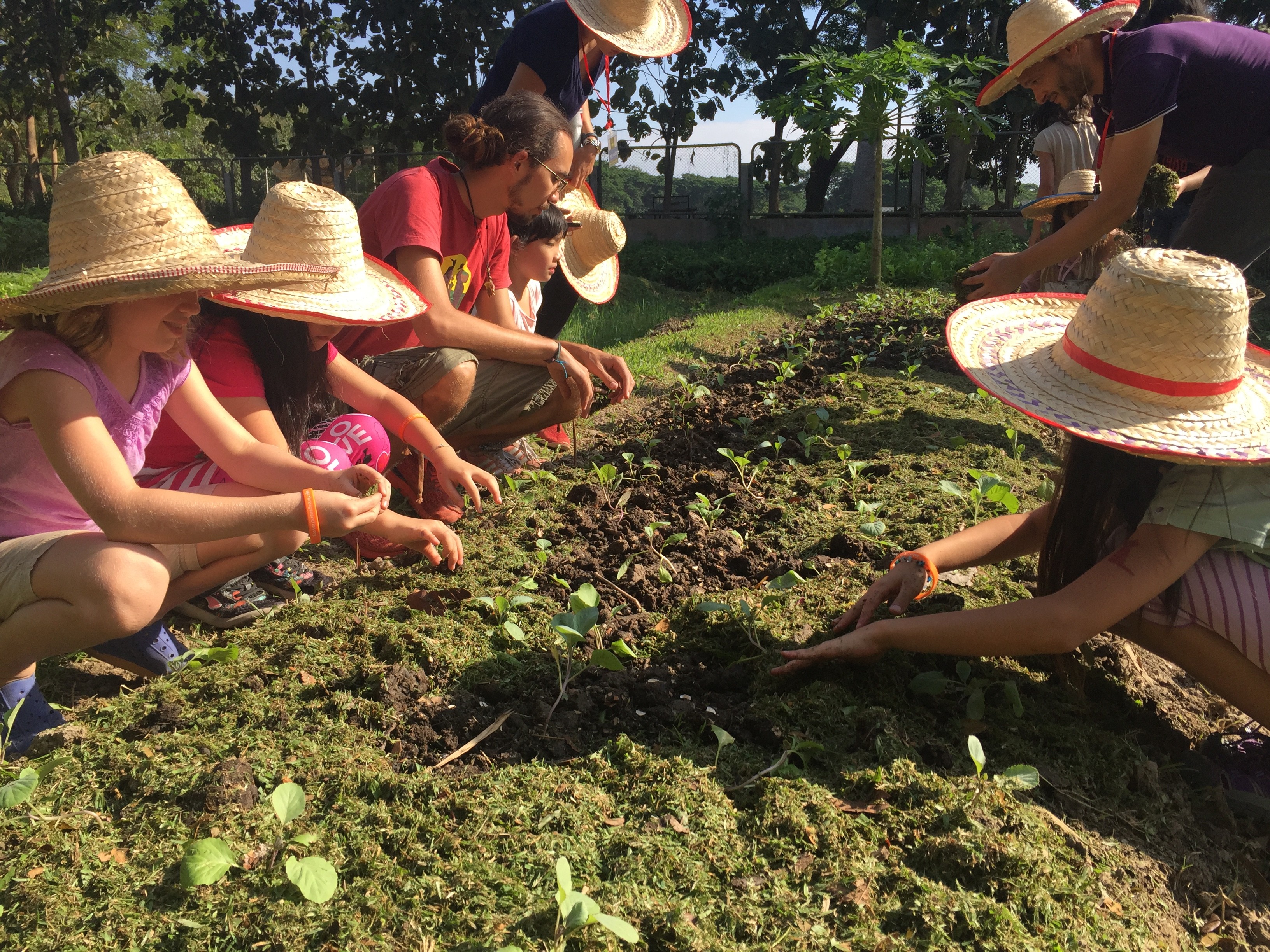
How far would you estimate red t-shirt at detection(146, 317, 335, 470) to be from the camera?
8.02ft

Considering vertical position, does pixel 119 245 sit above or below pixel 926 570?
above

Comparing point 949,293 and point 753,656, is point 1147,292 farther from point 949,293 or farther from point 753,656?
point 949,293

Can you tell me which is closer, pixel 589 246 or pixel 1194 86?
pixel 1194 86

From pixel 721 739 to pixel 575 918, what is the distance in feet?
1.95

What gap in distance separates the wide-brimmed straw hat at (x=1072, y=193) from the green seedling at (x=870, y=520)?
191 cm

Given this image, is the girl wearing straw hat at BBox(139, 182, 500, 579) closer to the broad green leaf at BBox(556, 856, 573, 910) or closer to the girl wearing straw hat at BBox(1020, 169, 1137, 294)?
the broad green leaf at BBox(556, 856, 573, 910)

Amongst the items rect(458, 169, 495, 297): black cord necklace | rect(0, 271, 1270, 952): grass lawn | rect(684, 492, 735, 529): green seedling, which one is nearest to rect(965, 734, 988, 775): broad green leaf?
rect(0, 271, 1270, 952): grass lawn

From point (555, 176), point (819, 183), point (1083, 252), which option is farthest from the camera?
point (819, 183)

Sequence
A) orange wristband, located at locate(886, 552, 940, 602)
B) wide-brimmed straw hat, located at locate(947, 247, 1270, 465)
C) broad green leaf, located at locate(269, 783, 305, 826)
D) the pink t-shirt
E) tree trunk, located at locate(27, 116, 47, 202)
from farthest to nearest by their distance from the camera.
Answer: tree trunk, located at locate(27, 116, 47, 202), orange wristband, located at locate(886, 552, 940, 602), the pink t-shirt, wide-brimmed straw hat, located at locate(947, 247, 1270, 465), broad green leaf, located at locate(269, 783, 305, 826)

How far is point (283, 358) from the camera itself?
2.52 metres

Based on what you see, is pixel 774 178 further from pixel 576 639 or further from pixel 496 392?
pixel 576 639

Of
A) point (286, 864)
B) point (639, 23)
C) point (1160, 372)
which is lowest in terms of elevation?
point (286, 864)

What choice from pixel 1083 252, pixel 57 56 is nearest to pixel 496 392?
pixel 1083 252

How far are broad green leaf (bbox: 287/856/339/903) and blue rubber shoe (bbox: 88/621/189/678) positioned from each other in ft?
3.02
